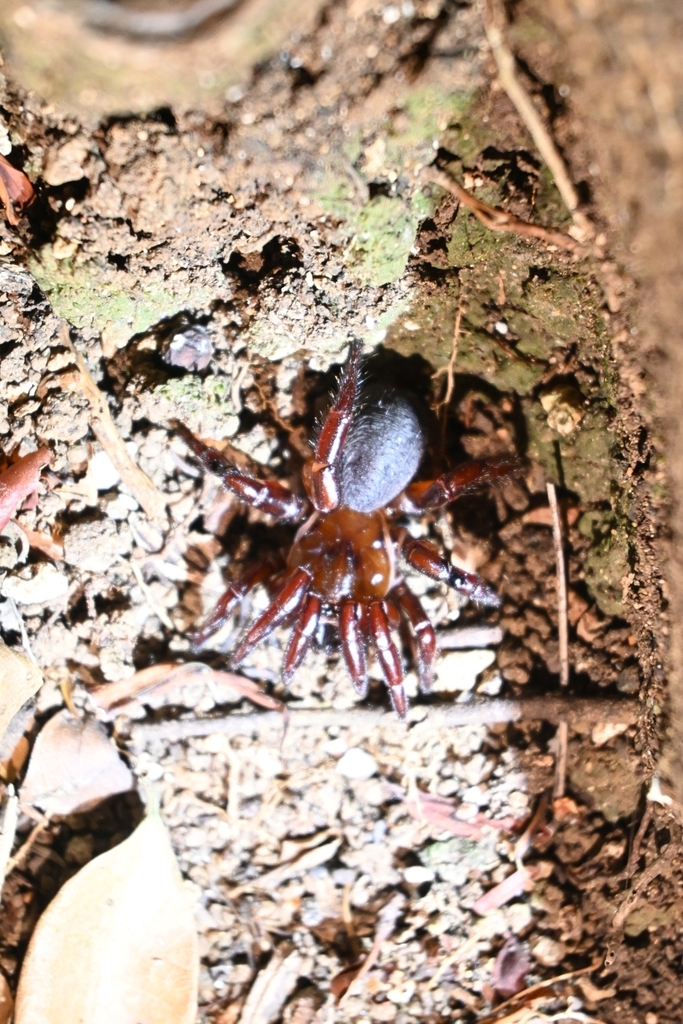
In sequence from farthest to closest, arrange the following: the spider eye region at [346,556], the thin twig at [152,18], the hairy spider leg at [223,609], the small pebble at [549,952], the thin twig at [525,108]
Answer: the spider eye region at [346,556] → the hairy spider leg at [223,609] → the small pebble at [549,952] → the thin twig at [525,108] → the thin twig at [152,18]

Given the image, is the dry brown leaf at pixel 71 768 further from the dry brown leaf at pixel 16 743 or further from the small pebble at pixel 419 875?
the small pebble at pixel 419 875

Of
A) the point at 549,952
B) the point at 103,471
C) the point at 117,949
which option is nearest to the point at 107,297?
the point at 103,471

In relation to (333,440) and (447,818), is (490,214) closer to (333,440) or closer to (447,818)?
(333,440)

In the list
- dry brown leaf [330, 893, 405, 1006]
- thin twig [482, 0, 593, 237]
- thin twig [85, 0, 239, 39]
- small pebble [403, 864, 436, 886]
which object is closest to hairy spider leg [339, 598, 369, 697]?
small pebble [403, 864, 436, 886]

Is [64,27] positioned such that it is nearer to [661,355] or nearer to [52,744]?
[661,355]

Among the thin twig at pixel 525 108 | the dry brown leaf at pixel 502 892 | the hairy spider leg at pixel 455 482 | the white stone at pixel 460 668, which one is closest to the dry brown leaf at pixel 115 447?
the hairy spider leg at pixel 455 482

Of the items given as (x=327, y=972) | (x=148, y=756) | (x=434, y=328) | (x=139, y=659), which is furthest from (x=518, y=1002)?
(x=434, y=328)
